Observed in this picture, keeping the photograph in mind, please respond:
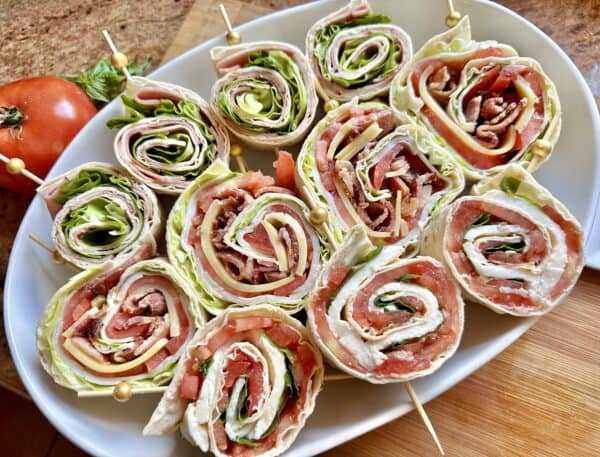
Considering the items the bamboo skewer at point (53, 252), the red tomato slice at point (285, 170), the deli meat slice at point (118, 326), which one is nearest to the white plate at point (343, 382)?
the bamboo skewer at point (53, 252)

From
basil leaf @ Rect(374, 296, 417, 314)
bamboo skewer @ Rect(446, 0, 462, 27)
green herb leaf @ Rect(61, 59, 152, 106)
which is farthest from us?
green herb leaf @ Rect(61, 59, 152, 106)

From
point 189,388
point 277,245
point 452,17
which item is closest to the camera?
point 189,388

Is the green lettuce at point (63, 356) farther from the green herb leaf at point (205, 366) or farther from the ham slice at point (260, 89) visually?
the ham slice at point (260, 89)

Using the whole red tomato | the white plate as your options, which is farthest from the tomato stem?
the white plate

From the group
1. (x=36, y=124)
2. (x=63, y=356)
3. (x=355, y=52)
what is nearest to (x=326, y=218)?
(x=355, y=52)

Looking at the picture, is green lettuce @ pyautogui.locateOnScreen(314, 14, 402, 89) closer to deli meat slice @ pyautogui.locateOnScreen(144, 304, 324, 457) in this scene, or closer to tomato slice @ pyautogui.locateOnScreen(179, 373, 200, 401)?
deli meat slice @ pyautogui.locateOnScreen(144, 304, 324, 457)

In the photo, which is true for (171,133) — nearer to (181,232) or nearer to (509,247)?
(181,232)

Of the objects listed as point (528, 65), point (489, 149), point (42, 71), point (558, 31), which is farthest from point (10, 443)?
point (558, 31)

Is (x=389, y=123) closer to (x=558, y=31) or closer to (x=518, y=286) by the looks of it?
(x=518, y=286)
